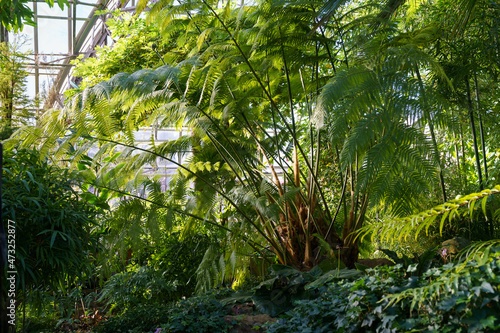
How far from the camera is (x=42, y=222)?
1931mm

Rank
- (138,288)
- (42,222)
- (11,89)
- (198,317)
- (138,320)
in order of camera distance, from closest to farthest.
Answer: (42,222) → (198,317) → (138,320) → (138,288) → (11,89)

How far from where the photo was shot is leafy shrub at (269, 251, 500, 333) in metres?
1.33

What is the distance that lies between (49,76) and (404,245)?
10350 millimetres

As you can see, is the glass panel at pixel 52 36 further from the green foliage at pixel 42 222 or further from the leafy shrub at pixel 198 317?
the leafy shrub at pixel 198 317

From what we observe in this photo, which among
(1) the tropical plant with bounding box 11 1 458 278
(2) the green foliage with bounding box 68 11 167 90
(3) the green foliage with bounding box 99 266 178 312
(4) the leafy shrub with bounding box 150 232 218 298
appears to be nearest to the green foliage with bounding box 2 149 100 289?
(1) the tropical plant with bounding box 11 1 458 278

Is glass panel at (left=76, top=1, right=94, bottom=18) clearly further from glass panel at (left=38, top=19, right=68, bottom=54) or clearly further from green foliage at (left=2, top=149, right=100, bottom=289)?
green foliage at (left=2, top=149, right=100, bottom=289)

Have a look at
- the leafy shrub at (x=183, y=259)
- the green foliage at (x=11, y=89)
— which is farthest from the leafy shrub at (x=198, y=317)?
the green foliage at (x=11, y=89)

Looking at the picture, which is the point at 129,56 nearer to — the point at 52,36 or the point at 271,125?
the point at 271,125

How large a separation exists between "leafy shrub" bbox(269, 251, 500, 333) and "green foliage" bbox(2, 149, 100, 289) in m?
1.03

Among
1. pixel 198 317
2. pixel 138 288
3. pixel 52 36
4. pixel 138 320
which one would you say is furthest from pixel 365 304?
pixel 52 36

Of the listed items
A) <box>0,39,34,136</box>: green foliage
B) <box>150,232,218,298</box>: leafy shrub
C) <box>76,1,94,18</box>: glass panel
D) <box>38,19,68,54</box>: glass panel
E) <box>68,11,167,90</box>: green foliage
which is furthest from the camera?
<box>38,19,68,54</box>: glass panel

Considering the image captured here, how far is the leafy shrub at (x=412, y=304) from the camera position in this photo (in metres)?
1.33

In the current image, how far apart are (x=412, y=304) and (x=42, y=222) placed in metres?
1.59

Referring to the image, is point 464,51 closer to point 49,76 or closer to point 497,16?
point 497,16
